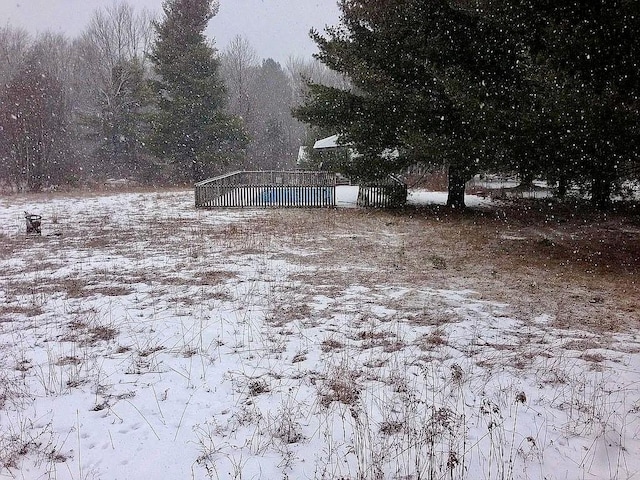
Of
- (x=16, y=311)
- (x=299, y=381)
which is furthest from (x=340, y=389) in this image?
(x=16, y=311)

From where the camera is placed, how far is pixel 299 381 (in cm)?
411

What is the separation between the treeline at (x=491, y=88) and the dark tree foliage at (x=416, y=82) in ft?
0.13

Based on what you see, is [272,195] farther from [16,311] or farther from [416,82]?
[16,311]

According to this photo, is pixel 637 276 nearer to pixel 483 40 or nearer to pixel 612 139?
pixel 612 139

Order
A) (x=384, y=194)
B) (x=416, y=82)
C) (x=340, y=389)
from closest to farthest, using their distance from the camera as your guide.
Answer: (x=340, y=389) < (x=416, y=82) < (x=384, y=194)

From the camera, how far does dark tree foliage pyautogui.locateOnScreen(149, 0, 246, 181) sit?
3005 cm

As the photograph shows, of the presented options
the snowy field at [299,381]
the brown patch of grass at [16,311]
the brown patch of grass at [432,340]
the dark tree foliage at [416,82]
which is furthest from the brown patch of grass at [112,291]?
the dark tree foliage at [416,82]

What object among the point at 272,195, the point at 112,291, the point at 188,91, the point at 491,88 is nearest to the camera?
the point at 112,291

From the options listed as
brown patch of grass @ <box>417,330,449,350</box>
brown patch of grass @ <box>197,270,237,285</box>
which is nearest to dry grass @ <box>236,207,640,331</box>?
brown patch of grass @ <box>417,330,449,350</box>

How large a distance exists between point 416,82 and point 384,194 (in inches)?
188

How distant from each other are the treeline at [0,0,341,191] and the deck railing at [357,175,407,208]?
955cm

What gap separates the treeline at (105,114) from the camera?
966 inches

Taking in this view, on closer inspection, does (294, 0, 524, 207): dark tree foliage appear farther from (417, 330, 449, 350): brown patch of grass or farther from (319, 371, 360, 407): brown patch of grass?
(319, 371, 360, 407): brown patch of grass

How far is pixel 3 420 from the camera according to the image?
11.5ft
